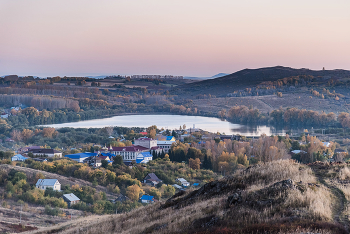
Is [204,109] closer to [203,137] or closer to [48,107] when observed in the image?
[48,107]

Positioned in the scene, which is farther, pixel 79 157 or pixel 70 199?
pixel 79 157

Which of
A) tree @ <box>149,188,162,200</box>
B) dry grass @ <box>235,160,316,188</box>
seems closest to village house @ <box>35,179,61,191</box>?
tree @ <box>149,188,162,200</box>

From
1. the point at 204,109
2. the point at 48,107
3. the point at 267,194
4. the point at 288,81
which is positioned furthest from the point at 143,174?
the point at 288,81

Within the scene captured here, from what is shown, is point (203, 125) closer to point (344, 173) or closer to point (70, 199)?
point (70, 199)

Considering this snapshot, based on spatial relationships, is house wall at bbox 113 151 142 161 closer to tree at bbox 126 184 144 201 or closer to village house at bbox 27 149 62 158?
village house at bbox 27 149 62 158

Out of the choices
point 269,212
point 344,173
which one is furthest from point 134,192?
point 269,212

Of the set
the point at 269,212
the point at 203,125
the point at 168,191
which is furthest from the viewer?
the point at 203,125

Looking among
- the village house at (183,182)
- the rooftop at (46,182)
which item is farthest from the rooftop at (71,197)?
the village house at (183,182)
